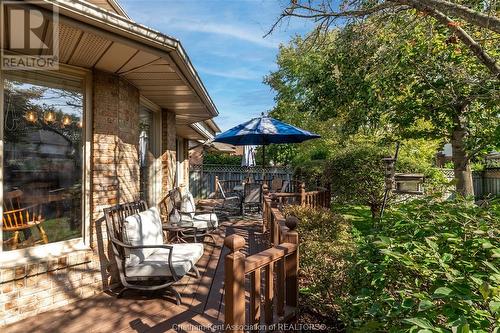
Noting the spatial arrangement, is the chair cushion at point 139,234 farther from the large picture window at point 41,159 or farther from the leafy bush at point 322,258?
the leafy bush at point 322,258

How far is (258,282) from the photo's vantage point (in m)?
2.22

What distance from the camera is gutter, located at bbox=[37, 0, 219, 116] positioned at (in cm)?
229

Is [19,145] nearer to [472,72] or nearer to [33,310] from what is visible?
[33,310]

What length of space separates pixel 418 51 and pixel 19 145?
296 inches

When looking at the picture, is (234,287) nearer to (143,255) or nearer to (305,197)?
(143,255)

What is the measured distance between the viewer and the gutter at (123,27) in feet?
7.52

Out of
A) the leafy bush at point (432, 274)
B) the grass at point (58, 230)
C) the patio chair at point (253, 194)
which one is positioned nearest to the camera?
the leafy bush at point (432, 274)

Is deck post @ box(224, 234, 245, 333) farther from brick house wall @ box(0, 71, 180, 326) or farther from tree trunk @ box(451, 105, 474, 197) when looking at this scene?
tree trunk @ box(451, 105, 474, 197)

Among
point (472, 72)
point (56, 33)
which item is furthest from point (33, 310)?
point (472, 72)

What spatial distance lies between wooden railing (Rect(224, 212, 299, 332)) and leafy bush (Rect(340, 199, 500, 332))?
50cm

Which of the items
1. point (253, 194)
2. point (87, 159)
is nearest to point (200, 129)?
point (253, 194)

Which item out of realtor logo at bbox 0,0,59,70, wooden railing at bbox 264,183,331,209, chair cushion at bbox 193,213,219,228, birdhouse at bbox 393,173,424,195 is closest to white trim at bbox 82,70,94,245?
realtor logo at bbox 0,0,59,70

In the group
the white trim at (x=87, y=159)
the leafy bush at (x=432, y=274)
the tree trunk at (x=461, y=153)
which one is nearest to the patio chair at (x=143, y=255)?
the white trim at (x=87, y=159)

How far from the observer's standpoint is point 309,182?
1205 centimetres
